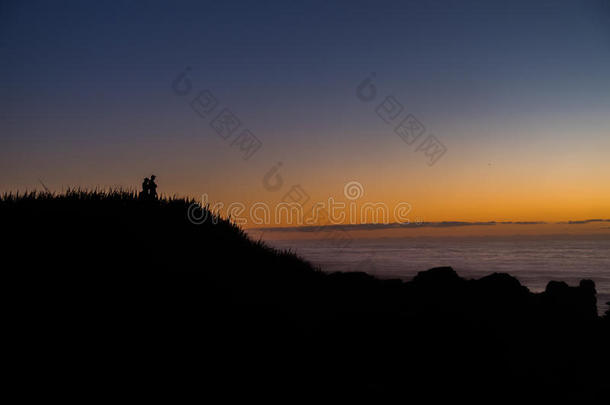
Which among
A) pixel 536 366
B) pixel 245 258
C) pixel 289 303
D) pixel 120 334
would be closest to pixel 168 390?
pixel 120 334

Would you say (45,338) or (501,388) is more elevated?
(45,338)

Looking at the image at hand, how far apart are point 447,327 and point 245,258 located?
23.3 feet

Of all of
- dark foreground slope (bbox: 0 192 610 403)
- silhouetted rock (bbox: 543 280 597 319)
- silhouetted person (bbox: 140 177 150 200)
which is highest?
silhouetted person (bbox: 140 177 150 200)

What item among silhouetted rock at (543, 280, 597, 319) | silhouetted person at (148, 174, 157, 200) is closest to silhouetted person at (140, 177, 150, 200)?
silhouetted person at (148, 174, 157, 200)

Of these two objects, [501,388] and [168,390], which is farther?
[501,388]

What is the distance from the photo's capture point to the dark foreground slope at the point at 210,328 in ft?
22.4

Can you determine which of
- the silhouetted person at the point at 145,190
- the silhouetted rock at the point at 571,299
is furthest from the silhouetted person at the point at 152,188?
the silhouetted rock at the point at 571,299

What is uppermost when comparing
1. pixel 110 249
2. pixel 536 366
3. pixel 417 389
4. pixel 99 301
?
pixel 110 249

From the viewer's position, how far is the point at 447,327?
12.4 meters

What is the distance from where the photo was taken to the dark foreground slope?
22.4ft

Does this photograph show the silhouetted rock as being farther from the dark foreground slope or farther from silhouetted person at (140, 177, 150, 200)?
silhouetted person at (140, 177, 150, 200)

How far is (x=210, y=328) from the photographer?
8266 millimetres

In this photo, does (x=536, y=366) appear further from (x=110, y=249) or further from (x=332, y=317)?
(x=110, y=249)

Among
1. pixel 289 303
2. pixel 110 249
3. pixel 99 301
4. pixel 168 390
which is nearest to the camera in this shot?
pixel 168 390
